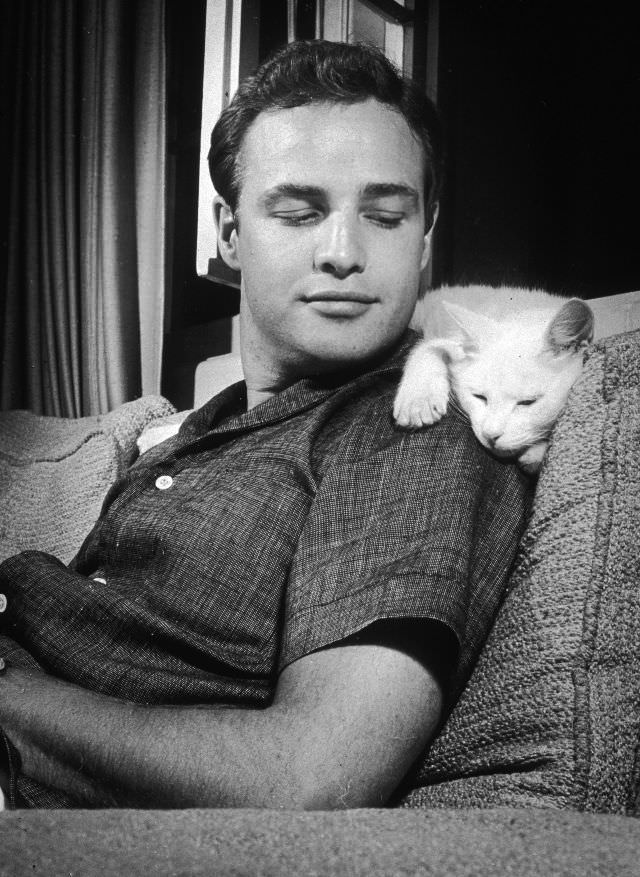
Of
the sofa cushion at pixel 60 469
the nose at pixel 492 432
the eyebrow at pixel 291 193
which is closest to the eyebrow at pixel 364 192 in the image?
the eyebrow at pixel 291 193

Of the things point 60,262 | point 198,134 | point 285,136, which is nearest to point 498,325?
point 285,136

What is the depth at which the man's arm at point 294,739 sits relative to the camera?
0.45 meters

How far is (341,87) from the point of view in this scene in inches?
29.4

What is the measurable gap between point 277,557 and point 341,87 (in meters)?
0.48

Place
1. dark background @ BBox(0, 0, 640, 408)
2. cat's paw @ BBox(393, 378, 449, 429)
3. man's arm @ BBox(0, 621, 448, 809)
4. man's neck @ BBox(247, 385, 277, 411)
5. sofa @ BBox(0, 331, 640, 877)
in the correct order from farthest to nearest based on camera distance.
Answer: man's neck @ BBox(247, 385, 277, 411) < dark background @ BBox(0, 0, 640, 408) < cat's paw @ BBox(393, 378, 449, 429) < man's arm @ BBox(0, 621, 448, 809) < sofa @ BBox(0, 331, 640, 877)

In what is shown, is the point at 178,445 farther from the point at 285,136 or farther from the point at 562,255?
the point at 562,255

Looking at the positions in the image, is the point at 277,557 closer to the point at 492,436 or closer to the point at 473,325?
the point at 492,436

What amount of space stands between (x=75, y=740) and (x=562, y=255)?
2.05ft

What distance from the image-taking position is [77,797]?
0.53 metres

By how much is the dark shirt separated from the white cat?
0.08 feet

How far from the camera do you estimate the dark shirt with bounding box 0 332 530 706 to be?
0.51 metres

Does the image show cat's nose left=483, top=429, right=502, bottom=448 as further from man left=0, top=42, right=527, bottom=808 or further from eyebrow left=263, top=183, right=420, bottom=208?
eyebrow left=263, top=183, right=420, bottom=208

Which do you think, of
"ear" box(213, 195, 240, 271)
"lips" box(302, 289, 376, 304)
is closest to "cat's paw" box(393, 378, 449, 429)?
"lips" box(302, 289, 376, 304)

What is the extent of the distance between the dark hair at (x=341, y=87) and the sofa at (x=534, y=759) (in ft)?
1.08
